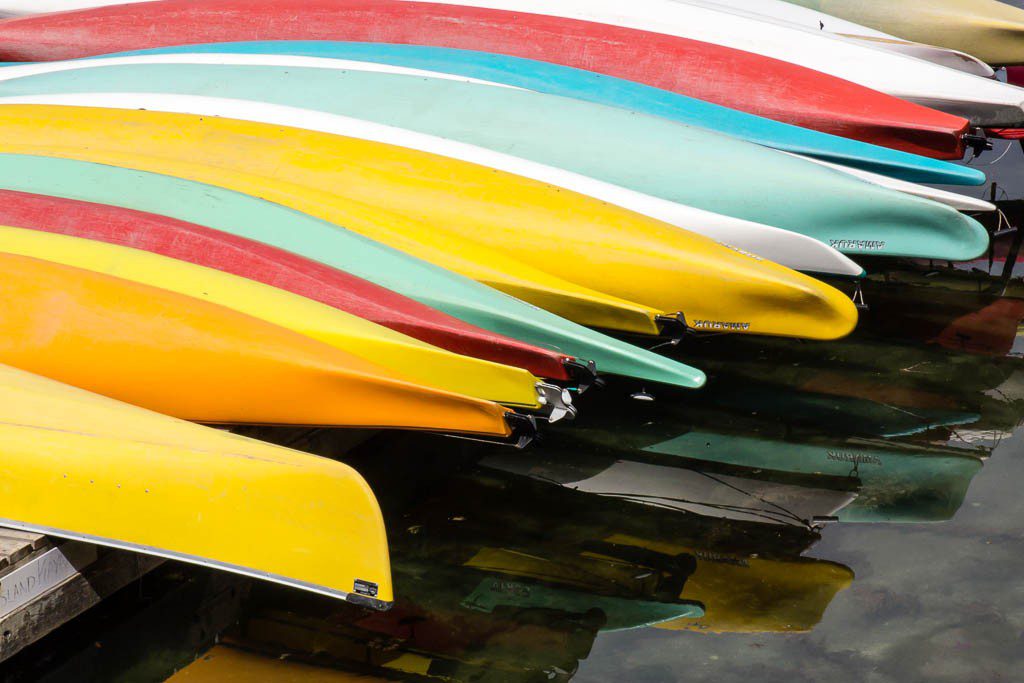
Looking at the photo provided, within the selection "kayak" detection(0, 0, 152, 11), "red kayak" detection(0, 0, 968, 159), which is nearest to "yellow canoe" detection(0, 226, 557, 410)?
"red kayak" detection(0, 0, 968, 159)

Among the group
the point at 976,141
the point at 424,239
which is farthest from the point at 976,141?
the point at 424,239

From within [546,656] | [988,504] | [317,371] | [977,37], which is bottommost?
[546,656]

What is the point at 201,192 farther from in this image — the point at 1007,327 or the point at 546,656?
the point at 1007,327

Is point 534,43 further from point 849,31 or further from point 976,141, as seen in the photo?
point 976,141

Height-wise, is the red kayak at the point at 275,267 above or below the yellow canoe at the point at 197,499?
above

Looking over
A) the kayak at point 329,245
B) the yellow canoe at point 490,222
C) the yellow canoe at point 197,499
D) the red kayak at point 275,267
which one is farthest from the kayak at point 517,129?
the yellow canoe at point 197,499

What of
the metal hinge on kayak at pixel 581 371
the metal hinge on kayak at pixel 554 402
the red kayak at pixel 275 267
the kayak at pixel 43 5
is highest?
the kayak at pixel 43 5

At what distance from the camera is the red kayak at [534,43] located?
5.96m

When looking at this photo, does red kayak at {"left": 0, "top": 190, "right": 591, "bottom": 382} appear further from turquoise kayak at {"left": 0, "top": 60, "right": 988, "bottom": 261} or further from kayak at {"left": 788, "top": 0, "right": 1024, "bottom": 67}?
kayak at {"left": 788, "top": 0, "right": 1024, "bottom": 67}

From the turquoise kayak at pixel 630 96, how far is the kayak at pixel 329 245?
4.68 ft

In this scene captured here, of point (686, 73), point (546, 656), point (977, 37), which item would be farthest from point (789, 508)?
point (977, 37)

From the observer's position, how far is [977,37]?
7930 millimetres

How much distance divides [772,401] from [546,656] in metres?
2.08

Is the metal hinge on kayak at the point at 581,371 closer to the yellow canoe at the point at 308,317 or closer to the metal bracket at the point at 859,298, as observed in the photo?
the yellow canoe at the point at 308,317
